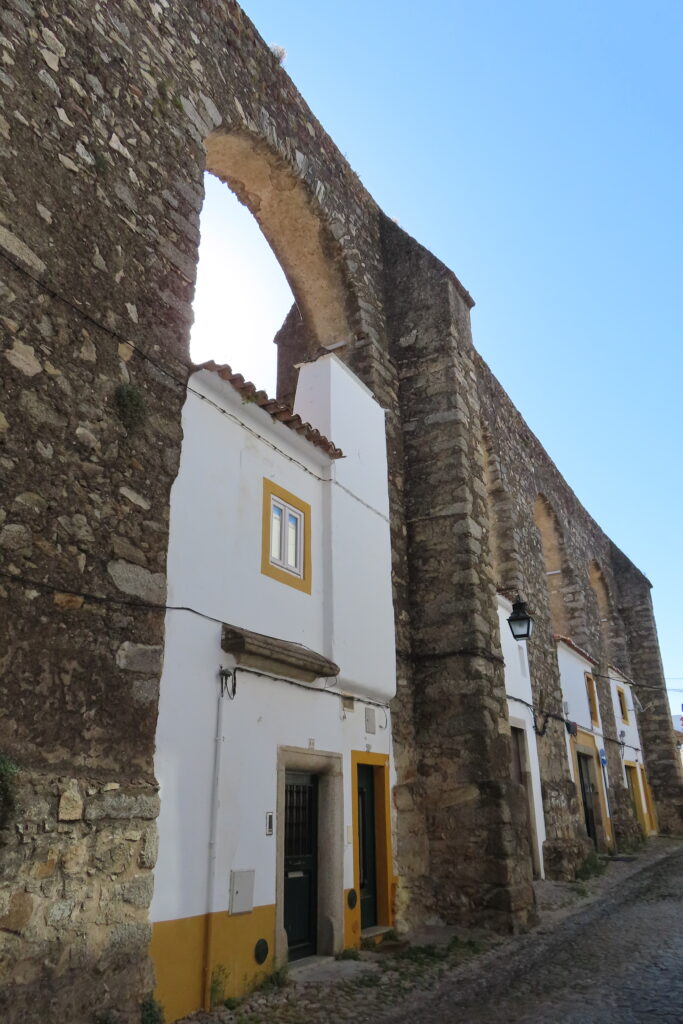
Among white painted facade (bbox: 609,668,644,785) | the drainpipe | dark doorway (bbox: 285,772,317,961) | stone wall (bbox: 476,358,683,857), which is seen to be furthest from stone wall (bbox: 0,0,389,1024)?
white painted facade (bbox: 609,668,644,785)

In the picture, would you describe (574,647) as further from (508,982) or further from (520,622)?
(508,982)

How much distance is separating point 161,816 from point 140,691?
748mm

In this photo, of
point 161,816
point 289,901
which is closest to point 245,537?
point 161,816

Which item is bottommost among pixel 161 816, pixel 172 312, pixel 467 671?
pixel 161 816

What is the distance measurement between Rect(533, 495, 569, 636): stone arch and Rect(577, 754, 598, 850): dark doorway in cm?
296

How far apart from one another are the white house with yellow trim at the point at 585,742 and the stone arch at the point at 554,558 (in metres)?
1.22

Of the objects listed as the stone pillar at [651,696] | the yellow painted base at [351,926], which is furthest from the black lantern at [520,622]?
the stone pillar at [651,696]

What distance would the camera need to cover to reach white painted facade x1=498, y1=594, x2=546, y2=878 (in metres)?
9.87

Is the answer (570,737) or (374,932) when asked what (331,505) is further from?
(570,737)

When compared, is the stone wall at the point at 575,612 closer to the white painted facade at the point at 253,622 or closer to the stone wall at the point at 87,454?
the white painted facade at the point at 253,622

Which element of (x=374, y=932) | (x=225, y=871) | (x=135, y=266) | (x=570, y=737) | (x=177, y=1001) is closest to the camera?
(x=177, y=1001)

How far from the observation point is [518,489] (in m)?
13.5

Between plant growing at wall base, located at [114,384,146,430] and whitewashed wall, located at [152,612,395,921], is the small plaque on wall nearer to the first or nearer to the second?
whitewashed wall, located at [152,612,395,921]

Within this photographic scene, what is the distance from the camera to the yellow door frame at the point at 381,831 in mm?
6312
